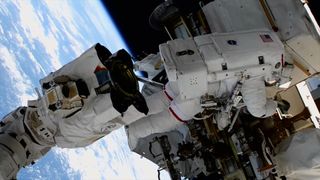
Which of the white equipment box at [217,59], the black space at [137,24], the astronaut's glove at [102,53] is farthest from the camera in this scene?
the black space at [137,24]

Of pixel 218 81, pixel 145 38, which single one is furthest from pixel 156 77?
pixel 145 38

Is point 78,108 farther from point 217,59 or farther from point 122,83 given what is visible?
point 217,59

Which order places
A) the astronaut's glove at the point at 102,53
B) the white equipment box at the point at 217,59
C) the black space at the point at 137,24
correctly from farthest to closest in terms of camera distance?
1. the black space at the point at 137,24
2. the astronaut's glove at the point at 102,53
3. the white equipment box at the point at 217,59

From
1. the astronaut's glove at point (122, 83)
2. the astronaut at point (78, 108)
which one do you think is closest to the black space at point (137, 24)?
the astronaut at point (78, 108)

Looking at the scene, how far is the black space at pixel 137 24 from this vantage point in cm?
838

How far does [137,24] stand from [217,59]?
5.62 metres

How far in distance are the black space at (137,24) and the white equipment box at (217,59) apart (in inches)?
160

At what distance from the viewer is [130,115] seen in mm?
4031

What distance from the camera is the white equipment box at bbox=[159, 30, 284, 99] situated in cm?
352

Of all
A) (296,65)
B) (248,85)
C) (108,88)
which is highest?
(108,88)

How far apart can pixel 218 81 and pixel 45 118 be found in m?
1.74

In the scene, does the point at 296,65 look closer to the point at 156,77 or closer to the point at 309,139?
the point at 309,139

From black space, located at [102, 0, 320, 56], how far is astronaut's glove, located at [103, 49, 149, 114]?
4.22 metres

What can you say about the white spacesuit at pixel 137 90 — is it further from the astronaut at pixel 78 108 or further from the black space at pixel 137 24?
the black space at pixel 137 24
